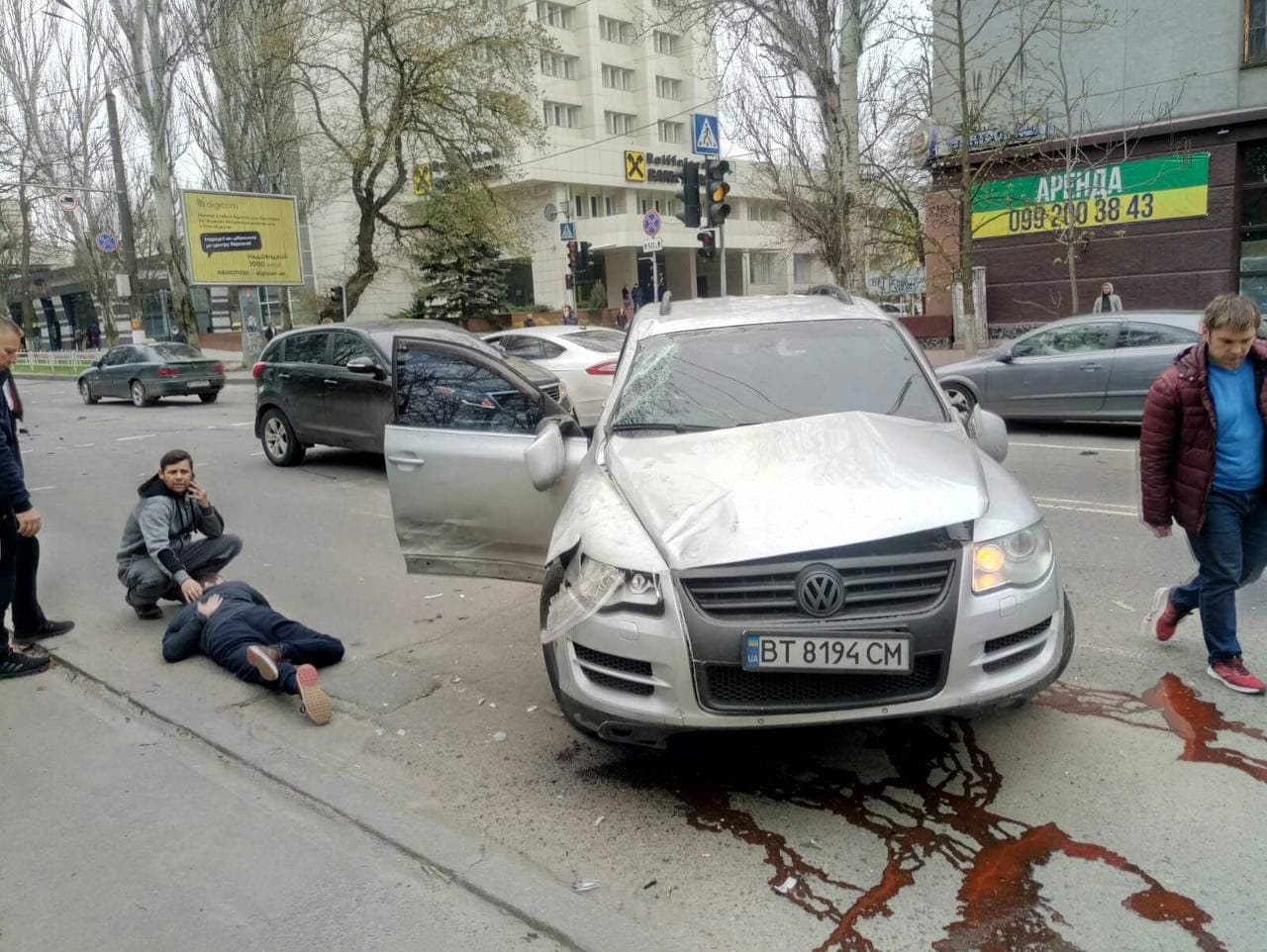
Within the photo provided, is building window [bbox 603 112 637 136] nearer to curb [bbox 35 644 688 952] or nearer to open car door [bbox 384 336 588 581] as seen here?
open car door [bbox 384 336 588 581]

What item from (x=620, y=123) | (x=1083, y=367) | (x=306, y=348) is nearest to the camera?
(x=306, y=348)

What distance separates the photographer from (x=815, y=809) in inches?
131

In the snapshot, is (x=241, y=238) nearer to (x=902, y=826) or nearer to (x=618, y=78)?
(x=902, y=826)

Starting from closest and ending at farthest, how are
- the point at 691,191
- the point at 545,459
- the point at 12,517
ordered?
1. the point at 545,459
2. the point at 12,517
3. the point at 691,191

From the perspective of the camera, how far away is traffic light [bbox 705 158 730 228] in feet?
50.1

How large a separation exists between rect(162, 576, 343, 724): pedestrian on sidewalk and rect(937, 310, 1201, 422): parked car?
7774mm

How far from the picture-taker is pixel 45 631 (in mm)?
5574

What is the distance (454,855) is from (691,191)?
13.7 metres

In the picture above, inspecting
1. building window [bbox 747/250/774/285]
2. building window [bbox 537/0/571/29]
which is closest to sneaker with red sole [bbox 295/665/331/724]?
building window [bbox 537/0/571/29]

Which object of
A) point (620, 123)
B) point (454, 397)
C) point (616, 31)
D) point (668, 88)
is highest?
point (616, 31)

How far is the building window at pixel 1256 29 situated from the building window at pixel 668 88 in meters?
41.7

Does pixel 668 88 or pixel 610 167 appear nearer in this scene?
pixel 610 167

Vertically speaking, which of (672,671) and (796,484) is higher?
(796,484)

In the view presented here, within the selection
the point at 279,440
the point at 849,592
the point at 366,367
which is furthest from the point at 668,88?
the point at 849,592
